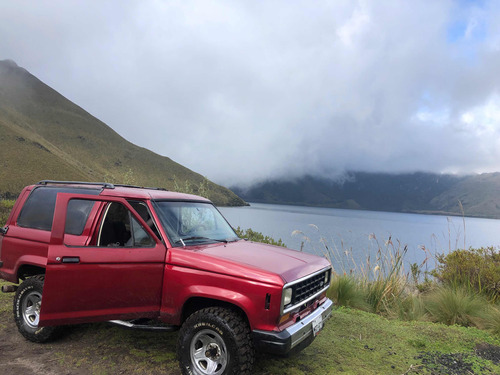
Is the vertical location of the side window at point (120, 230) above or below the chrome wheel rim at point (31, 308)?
above

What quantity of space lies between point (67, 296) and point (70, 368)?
877 mm

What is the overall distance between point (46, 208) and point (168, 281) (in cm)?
233

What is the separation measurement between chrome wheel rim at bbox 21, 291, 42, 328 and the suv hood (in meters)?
2.27

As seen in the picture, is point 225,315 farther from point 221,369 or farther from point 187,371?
point 187,371

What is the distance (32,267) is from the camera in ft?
15.8

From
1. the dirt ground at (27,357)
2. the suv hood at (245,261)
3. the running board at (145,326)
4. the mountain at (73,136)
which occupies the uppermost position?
the mountain at (73,136)

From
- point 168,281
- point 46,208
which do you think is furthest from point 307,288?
point 46,208

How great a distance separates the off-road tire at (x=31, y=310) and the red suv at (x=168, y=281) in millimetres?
14

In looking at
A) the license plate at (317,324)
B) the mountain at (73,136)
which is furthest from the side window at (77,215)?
the mountain at (73,136)

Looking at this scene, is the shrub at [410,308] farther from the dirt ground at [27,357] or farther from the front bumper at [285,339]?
the dirt ground at [27,357]

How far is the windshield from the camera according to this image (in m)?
4.15

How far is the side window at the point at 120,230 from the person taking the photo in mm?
3990

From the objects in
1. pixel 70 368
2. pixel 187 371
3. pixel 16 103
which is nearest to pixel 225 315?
pixel 187 371

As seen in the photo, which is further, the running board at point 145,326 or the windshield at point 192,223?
the windshield at point 192,223
